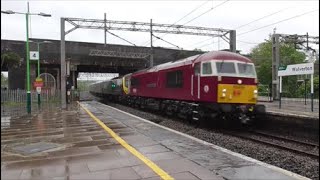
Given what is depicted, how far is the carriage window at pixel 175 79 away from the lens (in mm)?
18781

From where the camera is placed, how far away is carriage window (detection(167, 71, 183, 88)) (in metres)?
18.8

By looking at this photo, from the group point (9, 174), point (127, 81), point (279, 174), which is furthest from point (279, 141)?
point (127, 81)

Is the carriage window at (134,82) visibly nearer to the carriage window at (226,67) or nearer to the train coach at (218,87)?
the train coach at (218,87)

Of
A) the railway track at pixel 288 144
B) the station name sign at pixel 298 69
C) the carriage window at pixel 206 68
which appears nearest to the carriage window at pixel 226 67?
the carriage window at pixel 206 68

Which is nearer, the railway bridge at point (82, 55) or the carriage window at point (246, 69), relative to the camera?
the carriage window at point (246, 69)

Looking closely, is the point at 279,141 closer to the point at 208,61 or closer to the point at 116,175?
the point at 208,61

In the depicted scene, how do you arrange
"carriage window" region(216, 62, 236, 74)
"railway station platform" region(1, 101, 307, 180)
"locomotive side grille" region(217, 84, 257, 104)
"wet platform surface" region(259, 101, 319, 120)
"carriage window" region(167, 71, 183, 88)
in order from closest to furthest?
"railway station platform" region(1, 101, 307, 180)
"locomotive side grille" region(217, 84, 257, 104)
"carriage window" region(216, 62, 236, 74)
"wet platform surface" region(259, 101, 319, 120)
"carriage window" region(167, 71, 183, 88)

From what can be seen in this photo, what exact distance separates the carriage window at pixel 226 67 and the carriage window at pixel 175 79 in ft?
9.56

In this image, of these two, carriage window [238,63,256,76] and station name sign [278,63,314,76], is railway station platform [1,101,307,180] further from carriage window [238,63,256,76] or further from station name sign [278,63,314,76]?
station name sign [278,63,314,76]

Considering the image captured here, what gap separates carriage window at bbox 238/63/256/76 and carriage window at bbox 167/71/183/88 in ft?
10.4

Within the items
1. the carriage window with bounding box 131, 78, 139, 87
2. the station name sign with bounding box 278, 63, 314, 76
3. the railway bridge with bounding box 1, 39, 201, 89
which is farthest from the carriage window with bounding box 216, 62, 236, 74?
the railway bridge with bounding box 1, 39, 201, 89

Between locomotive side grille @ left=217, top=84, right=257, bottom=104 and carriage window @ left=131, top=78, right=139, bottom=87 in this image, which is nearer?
locomotive side grille @ left=217, top=84, right=257, bottom=104

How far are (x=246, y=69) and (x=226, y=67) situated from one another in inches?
42.5

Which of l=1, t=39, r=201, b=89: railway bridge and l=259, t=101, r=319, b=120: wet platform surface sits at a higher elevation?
l=1, t=39, r=201, b=89: railway bridge
